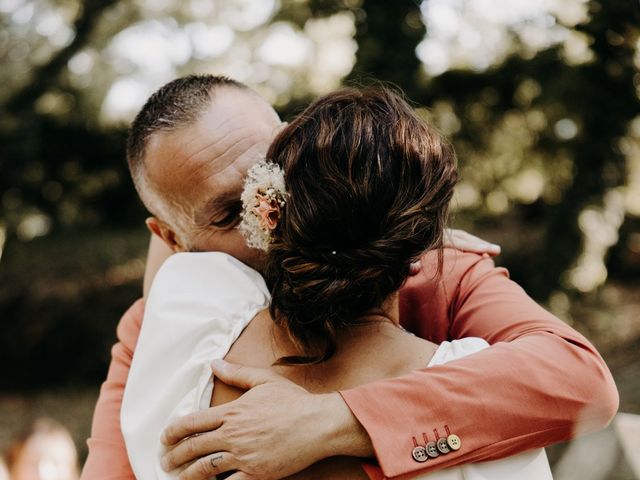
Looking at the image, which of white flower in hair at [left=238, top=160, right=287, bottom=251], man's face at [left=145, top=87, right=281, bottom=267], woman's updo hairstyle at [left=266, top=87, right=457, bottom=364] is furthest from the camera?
man's face at [left=145, top=87, right=281, bottom=267]

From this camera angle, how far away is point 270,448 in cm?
141

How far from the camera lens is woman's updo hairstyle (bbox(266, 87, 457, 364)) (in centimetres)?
140

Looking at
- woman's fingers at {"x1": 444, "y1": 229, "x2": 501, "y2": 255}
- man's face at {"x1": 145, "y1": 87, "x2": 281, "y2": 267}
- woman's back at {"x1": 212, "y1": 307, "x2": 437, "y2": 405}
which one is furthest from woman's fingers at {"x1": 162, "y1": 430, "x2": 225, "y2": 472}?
woman's fingers at {"x1": 444, "y1": 229, "x2": 501, "y2": 255}

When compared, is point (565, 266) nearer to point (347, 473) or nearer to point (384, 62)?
point (384, 62)

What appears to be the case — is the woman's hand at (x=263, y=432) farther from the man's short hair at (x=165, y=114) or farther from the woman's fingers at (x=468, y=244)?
the man's short hair at (x=165, y=114)

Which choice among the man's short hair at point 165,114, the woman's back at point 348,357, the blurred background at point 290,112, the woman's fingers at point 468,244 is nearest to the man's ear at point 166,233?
the man's short hair at point 165,114

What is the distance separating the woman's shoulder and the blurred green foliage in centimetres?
668

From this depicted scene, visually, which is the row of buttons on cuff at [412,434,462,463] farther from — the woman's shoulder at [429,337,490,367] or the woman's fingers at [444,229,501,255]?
the woman's fingers at [444,229,501,255]

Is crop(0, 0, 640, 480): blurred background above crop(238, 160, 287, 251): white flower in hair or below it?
below

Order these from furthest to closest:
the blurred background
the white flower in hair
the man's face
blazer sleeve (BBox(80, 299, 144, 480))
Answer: the blurred background, the man's face, blazer sleeve (BBox(80, 299, 144, 480)), the white flower in hair

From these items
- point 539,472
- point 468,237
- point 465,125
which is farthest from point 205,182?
point 465,125

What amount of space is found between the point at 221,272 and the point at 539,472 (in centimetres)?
89

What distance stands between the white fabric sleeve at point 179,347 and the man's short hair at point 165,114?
62 cm

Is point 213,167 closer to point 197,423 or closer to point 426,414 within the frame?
point 197,423
